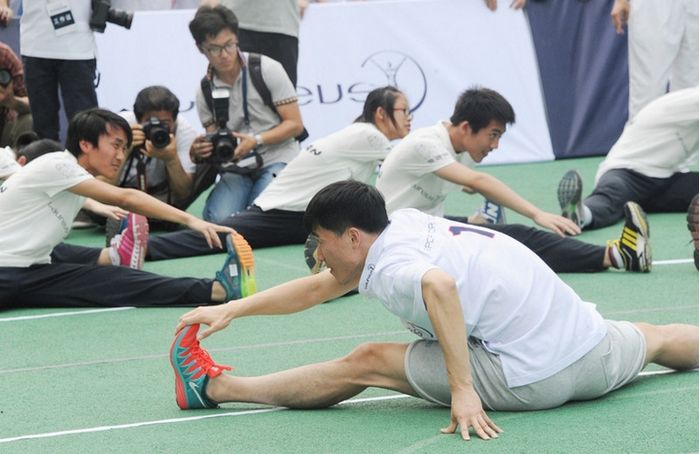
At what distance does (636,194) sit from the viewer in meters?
8.99

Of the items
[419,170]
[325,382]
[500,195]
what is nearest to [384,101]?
[419,170]

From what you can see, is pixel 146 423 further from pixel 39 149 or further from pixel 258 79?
pixel 258 79

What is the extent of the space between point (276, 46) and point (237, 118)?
0.81 meters

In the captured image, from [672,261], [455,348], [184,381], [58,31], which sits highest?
[58,31]

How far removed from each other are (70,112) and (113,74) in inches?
62.1

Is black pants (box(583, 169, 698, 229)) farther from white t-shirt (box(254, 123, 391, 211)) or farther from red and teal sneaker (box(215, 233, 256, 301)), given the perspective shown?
Answer: red and teal sneaker (box(215, 233, 256, 301))

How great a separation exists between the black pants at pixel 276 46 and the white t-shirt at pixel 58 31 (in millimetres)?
1232

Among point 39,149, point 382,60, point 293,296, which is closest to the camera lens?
point 293,296

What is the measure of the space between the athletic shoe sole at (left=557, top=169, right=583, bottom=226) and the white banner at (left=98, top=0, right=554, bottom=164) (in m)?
3.21

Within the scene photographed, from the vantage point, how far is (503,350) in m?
4.50

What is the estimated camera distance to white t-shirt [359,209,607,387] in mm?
4438

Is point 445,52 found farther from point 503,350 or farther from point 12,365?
point 503,350

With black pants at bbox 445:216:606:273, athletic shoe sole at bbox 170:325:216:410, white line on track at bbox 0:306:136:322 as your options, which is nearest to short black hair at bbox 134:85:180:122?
white line on track at bbox 0:306:136:322

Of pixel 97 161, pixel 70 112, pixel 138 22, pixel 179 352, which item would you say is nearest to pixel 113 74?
pixel 138 22
